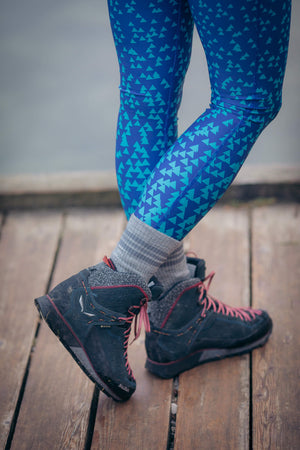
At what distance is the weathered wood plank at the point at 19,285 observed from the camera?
111cm

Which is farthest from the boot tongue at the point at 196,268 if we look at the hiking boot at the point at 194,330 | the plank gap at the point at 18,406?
the plank gap at the point at 18,406

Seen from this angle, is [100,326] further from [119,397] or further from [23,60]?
[23,60]

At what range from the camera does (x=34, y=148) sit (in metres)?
2.23

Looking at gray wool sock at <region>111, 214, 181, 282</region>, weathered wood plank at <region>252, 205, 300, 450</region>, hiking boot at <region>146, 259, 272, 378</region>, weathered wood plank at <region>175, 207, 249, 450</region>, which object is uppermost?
gray wool sock at <region>111, 214, 181, 282</region>

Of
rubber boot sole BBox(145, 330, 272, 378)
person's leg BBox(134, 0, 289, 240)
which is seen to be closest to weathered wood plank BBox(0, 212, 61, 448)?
rubber boot sole BBox(145, 330, 272, 378)

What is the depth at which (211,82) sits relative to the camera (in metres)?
0.89

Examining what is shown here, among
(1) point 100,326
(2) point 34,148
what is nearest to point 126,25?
(1) point 100,326

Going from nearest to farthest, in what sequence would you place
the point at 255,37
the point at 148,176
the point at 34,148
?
the point at 255,37 → the point at 148,176 → the point at 34,148

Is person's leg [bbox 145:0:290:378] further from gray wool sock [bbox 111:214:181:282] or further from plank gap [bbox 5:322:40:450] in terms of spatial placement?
plank gap [bbox 5:322:40:450]

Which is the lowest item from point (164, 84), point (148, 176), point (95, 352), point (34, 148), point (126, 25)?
point (34, 148)

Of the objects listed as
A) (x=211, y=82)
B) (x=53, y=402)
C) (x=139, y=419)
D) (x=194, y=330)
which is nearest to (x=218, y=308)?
(x=194, y=330)

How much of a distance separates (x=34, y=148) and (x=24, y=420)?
1439mm

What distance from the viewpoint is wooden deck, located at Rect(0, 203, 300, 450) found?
988 mm

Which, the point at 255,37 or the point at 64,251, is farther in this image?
the point at 64,251
